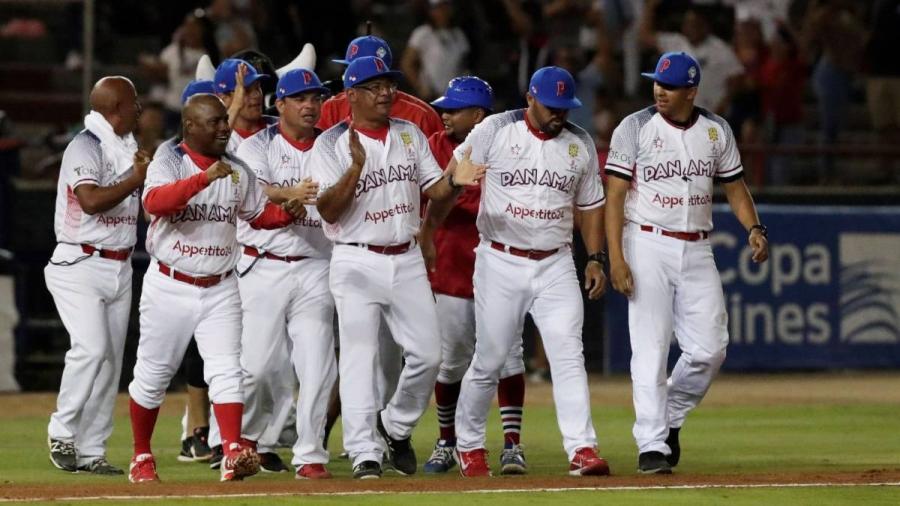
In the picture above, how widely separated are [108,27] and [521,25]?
4.91m

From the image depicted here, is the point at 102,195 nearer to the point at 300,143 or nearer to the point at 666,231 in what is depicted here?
the point at 300,143

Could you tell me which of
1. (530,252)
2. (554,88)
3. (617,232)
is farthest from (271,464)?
(554,88)

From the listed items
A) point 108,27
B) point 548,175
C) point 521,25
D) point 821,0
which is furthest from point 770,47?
point 548,175


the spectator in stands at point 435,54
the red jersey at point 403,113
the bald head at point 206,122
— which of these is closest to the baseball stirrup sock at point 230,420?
the bald head at point 206,122

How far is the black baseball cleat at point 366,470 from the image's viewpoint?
910 cm

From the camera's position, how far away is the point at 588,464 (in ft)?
29.7

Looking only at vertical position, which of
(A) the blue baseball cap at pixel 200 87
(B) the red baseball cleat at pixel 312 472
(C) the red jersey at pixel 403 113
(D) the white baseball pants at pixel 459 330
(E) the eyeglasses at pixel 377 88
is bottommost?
(B) the red baseball cleat at pixel 312 472

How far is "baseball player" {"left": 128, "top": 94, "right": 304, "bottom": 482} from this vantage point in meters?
8.78

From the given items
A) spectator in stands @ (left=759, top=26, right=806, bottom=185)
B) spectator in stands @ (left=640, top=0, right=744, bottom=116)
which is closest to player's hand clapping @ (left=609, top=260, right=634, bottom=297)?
spectator in stands @ (left=640, top=0, right=744, bottom=116)

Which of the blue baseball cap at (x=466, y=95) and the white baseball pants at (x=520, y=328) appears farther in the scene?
the blue baseball cap at (x=466, y=95)

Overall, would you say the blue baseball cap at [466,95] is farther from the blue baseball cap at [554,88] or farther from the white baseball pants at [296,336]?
the white baseball pants at [296,336]

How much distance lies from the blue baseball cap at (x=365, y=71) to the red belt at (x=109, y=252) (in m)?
1.72

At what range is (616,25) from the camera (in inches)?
780

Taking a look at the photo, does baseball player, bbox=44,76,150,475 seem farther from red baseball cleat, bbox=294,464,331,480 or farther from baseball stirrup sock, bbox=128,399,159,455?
red baseball cleat, bbox=294,464,331,480
